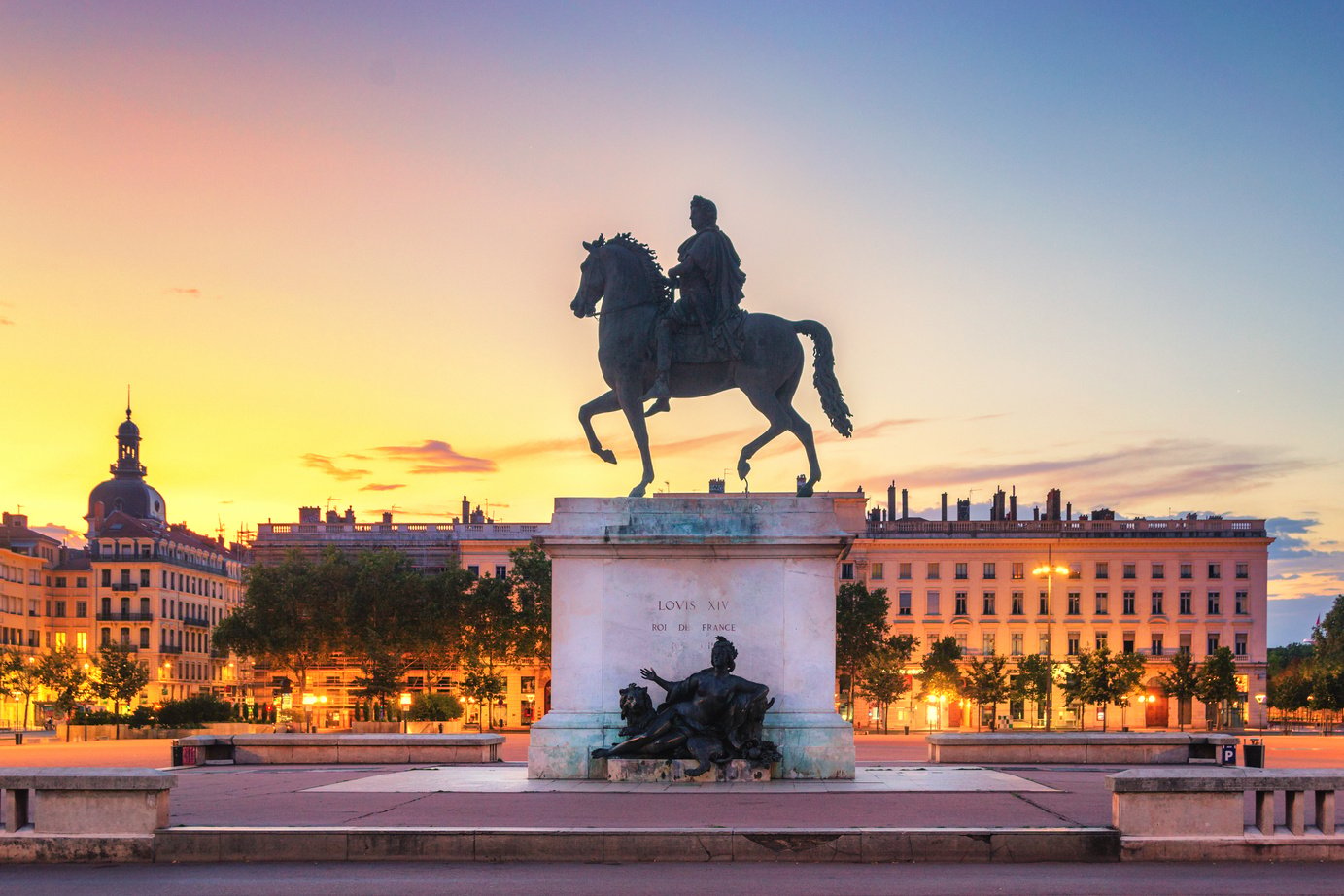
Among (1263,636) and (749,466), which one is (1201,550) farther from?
(749,466)

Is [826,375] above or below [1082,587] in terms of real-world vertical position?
above

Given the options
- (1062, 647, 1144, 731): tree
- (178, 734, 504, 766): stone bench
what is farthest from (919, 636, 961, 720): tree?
(178, 734, 504, 766): stone bench

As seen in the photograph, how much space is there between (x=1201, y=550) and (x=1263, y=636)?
8346 millimetres

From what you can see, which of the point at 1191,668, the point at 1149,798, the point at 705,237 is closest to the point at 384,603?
the point at 1191,668

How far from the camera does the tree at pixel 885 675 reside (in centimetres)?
10862

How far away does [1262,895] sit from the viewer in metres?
13.1

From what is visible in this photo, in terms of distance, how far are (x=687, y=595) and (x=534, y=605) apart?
7874 cm

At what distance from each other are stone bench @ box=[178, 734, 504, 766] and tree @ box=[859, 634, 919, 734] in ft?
256

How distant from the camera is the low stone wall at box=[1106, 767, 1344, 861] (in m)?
15.1

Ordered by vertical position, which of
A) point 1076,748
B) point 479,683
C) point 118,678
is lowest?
point 479,683

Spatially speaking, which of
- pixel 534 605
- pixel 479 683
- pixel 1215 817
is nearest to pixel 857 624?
pixel 534 605

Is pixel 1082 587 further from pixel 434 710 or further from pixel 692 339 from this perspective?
pixel 692 339

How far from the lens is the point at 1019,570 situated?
12562 centimetres

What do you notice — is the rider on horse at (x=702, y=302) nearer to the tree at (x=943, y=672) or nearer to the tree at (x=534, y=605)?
the tree at (x=534, y=605)
